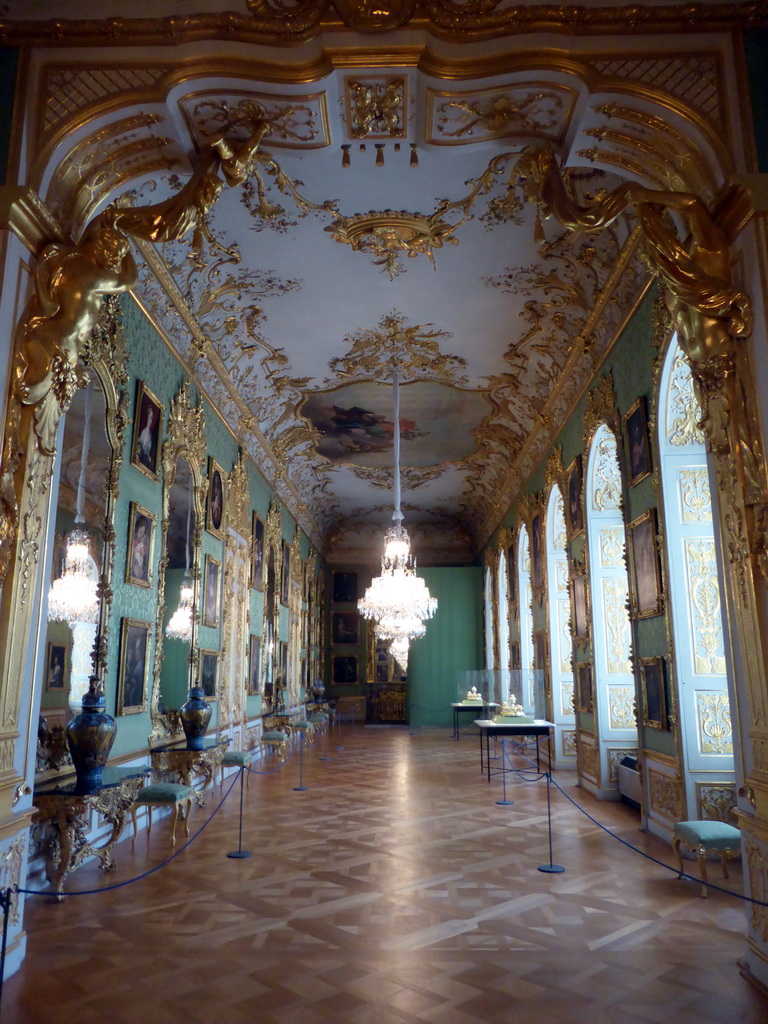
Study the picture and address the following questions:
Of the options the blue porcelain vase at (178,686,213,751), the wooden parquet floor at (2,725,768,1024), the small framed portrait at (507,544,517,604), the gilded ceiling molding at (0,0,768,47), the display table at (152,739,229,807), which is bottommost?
the wooden parquet floor at (2,725,768,1024)

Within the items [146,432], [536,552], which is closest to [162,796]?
[146,432]

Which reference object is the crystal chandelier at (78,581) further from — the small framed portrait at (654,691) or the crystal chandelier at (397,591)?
the crystal chandelier at (397,591)

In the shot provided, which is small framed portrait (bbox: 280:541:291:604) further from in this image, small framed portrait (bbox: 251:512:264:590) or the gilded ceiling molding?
the gilded ceiling molding

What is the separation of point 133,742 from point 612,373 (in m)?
7.05

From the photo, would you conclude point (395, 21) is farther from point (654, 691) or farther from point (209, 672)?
point (209, 672)

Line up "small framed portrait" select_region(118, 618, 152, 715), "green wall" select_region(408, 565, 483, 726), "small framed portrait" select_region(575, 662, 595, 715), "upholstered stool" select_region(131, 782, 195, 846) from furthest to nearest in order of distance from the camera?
"green wall" select_region(408, 565, 483, 726) < "small framed portrait" select_region(575, 662, 595, 715) < "small framed portrait" select_region(118, 618, 152, 715) < "upholstered stool" select_region(131, 782, 195, 846)

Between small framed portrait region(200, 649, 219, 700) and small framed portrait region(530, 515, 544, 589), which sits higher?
small framed portrait region(530, 515, 544, 589)

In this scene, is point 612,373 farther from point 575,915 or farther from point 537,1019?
point 537,1019

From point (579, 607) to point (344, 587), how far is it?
52.9ft

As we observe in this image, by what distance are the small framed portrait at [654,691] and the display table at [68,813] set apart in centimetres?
514

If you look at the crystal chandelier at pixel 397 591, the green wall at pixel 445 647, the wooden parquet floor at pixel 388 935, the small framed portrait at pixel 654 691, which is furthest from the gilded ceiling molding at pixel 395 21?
the green wall at pixel 445 647

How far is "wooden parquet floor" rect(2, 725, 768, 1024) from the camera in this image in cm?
→ 375

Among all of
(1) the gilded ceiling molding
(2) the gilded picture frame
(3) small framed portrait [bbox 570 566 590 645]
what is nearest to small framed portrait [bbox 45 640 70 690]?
(2) the gilded picture frame

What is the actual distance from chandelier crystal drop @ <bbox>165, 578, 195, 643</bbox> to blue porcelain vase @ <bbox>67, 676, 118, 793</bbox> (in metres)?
2.99
